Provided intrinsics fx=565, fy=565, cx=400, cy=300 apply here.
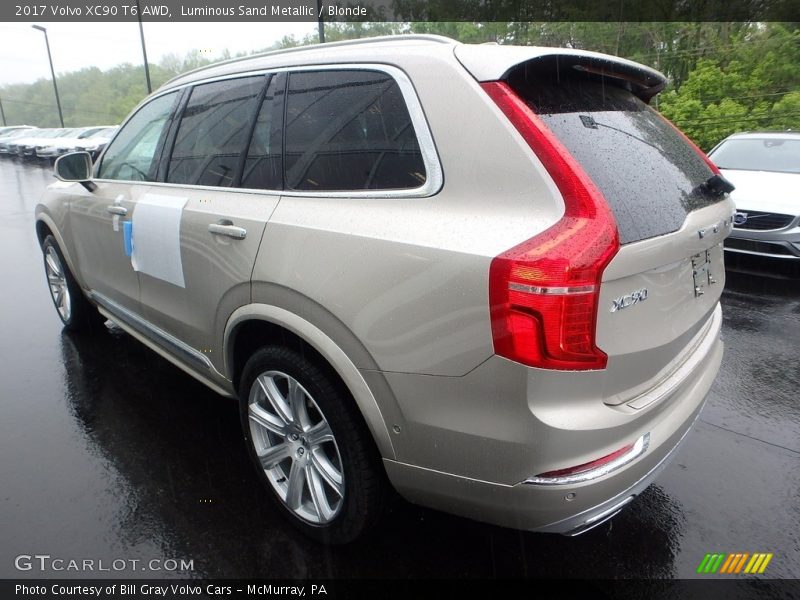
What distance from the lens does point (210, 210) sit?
2.60 meters

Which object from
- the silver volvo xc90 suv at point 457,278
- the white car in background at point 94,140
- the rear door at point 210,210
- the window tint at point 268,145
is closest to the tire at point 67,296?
the rear door at point 210,210

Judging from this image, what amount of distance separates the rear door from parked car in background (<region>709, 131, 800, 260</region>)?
5467mm

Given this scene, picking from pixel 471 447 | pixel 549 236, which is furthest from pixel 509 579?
pixel 549 236

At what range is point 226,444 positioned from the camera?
312 centimetres

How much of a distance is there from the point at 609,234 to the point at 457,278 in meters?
0.45

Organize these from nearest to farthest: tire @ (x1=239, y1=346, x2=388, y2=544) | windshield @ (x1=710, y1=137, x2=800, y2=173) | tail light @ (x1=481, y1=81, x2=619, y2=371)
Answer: tail light @ (x1=481, y1=81, x2=619, y2=371), tire @ (x1=239, y1=346, x2=388, y2=544), windshield @ (x1=710, y1=137, x2=800, y2=173)

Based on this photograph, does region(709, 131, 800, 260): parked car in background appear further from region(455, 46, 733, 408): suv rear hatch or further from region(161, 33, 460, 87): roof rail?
region(161, 33, 460, 87): roof rail

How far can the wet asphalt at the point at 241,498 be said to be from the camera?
2.29 meters

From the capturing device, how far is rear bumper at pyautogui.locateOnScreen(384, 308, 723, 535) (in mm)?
1663

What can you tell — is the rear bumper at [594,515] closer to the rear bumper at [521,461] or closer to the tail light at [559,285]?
the rear bumper at [521,461]

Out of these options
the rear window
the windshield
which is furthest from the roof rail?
the windshield

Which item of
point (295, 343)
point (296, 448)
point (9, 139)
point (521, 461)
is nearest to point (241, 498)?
point (296, 448)

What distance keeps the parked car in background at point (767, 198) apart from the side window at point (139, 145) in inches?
223

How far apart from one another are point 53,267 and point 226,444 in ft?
9.03
